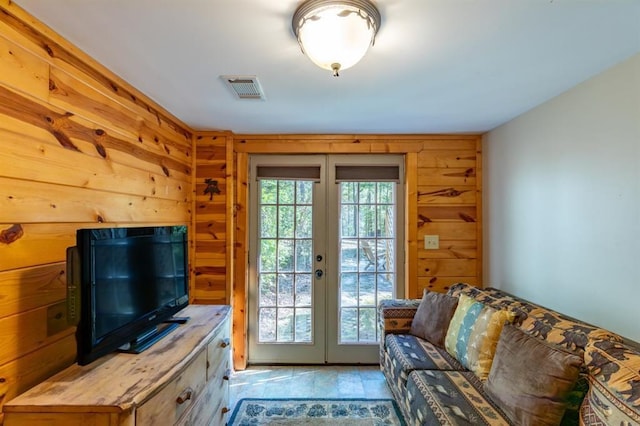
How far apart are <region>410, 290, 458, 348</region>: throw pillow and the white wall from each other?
2.10 ft

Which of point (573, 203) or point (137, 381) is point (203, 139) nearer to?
point (137, 381)

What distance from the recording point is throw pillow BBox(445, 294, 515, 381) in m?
1.97

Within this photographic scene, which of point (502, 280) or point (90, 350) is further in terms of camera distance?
point (502, 280)

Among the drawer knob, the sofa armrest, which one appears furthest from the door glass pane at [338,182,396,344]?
the drawer knob

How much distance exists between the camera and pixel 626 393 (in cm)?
119

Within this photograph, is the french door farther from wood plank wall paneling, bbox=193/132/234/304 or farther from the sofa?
the sofa

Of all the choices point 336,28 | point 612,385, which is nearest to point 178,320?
point 336,28

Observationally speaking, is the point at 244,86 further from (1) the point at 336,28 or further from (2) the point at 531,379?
(2) the point at 531,379

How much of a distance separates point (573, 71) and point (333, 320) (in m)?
2.72

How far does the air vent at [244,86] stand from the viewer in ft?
6.47

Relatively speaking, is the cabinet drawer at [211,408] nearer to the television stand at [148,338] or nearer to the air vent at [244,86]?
the television stand at [148,338]

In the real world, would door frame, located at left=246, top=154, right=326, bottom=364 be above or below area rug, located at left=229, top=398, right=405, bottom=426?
above

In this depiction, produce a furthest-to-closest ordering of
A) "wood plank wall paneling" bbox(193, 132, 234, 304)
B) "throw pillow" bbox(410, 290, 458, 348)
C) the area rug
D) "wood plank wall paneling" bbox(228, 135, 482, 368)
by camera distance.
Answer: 1. "wood plank wall paneling" bbox(228, 135, 482, 368)
2. "wood plank wall paneling" bbox(193, 132, 234, 304)
3. "throw pillow" bbox(410, 290, 458, 348)
4. the area rug

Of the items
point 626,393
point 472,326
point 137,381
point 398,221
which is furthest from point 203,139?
point 626,393
